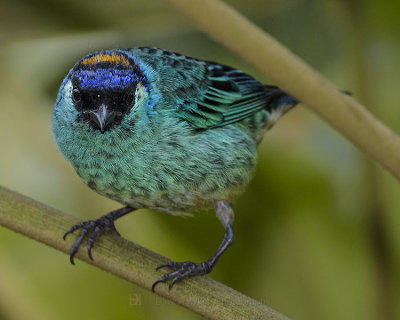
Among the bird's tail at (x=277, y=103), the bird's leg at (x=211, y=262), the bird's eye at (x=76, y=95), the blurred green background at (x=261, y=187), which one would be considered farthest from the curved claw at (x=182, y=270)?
the bird's tail at (x=277, y=103)

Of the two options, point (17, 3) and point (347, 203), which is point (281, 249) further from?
point (17, 3)

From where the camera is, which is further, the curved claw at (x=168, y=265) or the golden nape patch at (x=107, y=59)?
the golden nape patch at (x=107, y=59)

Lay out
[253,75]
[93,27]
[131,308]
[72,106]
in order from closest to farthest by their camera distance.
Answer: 1. [72,106]
2. [131,308]
3. [93,27]
4. [253,75]

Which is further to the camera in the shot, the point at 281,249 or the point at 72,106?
the point at 281,249

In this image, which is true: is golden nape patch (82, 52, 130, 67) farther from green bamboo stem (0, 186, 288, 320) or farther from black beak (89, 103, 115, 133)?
green bamboo stem (0, 186, 288, 320)

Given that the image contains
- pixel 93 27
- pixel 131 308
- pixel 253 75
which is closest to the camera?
pixel 131 308

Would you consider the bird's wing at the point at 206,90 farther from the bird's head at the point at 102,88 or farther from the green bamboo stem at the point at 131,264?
the green bamboo stem at the point at 131,264

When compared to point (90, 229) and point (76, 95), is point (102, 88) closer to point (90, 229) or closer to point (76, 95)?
point (76, 95)

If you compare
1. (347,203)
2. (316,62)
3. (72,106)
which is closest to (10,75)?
(72,106)

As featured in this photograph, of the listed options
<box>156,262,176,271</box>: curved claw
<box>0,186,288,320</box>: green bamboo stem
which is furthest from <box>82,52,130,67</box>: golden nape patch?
<box>156,262,176,271</box>: curved claw
